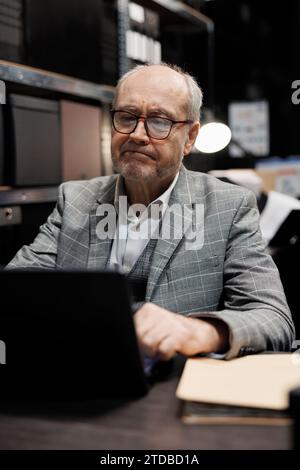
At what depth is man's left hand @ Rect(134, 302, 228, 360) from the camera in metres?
0.91

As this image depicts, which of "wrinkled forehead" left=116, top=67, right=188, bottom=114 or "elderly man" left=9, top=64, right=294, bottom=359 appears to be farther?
"wrinkled forehead" left=116, top=67, right=188, bottom=114

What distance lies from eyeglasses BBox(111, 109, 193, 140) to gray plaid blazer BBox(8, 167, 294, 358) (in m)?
0.13

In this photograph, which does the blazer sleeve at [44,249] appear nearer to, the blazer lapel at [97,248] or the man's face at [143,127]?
the blazer lapel at [97,248]

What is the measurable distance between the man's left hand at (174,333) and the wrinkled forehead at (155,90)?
655 millimetres

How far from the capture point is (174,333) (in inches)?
37.1

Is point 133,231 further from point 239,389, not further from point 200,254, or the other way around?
point 239,389

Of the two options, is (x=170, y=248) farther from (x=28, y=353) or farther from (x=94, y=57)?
(x=94, y=57)

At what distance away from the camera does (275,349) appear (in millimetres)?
1087

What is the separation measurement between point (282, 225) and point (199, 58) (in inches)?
64.8

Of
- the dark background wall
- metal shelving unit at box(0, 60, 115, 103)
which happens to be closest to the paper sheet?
metal shelving unit at box(0, 60, 115, 103)

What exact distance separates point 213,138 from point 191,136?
0.89m

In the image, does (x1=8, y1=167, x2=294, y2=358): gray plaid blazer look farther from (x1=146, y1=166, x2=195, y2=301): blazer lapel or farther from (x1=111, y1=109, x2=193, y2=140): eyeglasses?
(x1=111, y1=109, x2=193, y2=140): eyeglasses

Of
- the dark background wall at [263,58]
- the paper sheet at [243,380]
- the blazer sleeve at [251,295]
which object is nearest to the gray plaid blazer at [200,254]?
the blazer sleeve at [251,295]

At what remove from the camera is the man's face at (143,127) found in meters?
1.46
